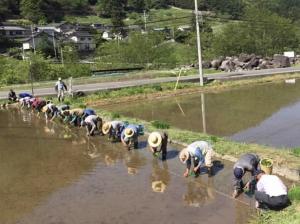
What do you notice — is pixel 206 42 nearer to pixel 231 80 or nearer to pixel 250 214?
pixel 231 80

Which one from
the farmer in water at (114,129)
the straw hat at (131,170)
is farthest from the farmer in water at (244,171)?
the farmer in water at (114,129)

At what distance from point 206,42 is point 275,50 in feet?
31.9

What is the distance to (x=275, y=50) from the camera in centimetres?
6519

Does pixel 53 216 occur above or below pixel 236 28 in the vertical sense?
below

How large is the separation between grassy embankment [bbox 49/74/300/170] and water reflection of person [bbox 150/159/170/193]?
1740 mm

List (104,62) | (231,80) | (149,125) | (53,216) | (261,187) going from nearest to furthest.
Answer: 1. (261,187)
2. (53,216)
3. (149,125)
4. (231,80)
5. (104,62)

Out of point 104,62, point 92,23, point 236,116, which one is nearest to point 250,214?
point 236,116

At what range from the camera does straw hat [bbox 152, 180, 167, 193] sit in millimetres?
11164

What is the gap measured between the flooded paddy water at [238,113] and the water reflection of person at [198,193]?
180 inches

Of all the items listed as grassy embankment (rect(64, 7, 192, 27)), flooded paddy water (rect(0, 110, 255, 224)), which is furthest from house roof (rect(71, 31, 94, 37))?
flooded paddy water (rect(0, 110, 255, 224))

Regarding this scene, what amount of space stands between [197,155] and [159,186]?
48.2 inches

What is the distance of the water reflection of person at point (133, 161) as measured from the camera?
43.1 ft

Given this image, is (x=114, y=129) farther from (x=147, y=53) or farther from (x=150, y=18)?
(x=150, y=18)

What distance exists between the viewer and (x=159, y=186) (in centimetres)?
1152
